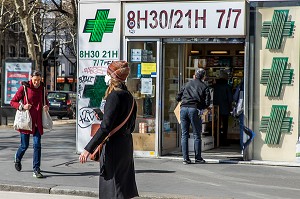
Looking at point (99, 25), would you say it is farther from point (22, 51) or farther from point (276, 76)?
point (22, 51)

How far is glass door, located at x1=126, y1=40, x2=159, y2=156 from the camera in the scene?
1201 cm

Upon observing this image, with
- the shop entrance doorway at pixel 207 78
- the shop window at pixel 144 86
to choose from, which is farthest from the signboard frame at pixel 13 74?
the shop window at pixel 144 86

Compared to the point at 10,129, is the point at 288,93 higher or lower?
higher

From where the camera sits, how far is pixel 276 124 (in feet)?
37.0

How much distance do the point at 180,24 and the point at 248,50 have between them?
4.57ft

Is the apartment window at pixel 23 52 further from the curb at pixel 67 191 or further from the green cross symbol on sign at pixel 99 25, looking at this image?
the curb at pixel 67 191

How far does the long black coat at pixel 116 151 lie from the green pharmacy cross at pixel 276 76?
5695 millimetres

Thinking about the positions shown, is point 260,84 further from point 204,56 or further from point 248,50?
point 204,56

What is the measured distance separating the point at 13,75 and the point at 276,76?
1165cm

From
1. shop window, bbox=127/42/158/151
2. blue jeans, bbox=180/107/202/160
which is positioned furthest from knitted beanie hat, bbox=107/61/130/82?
shop window, bbox=127/42/158/151

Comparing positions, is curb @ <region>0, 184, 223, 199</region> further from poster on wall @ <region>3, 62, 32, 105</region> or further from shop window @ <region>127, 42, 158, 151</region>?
poster on wall @ <region>3, 62, 32, 105</region>

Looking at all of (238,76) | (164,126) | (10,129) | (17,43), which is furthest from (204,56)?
(17,43)

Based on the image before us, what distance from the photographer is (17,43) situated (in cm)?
6512

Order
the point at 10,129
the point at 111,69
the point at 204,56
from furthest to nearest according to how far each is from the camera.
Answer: the point at 10,129 → the point at 204,56 → the point at 111,69
